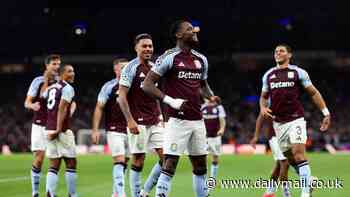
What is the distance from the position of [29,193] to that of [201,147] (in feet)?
20.1

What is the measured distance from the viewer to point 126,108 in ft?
33.4

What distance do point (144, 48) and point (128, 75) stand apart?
52cm

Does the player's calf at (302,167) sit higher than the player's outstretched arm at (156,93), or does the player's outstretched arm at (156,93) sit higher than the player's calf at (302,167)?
the player's outstretched arm at (156,93)

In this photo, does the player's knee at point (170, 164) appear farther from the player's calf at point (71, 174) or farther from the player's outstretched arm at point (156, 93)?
the player's calf at point (71, 174)

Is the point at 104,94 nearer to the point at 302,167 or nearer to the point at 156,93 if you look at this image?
the point at 156,93

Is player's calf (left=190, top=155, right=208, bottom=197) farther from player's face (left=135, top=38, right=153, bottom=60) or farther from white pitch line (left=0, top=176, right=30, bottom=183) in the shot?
white pitch line (left=0, top=176, right=30, bottom=183)

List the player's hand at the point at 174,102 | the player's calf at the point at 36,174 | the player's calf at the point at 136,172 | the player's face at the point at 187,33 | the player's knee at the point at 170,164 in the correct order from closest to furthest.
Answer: the player's hand at the point at 174,102 → the player's knee at the point at 170,164 → the player's face at the point at 187,33 → the player's calf at the point at 136,172 → the player's calf at the point at 36,174

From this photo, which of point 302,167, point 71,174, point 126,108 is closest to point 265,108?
point 302,167

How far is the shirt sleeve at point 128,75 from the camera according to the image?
10.9 m

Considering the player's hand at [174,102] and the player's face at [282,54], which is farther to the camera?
the player's face at [282,54]

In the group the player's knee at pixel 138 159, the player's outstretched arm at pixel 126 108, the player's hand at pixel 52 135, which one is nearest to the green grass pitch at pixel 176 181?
the player's knee at pixel 138 159

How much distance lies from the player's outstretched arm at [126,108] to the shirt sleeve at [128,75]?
10 centimetres

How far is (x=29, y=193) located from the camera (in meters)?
14.4

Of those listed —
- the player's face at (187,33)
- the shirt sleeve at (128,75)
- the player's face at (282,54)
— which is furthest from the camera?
the player's face at (282,54)
